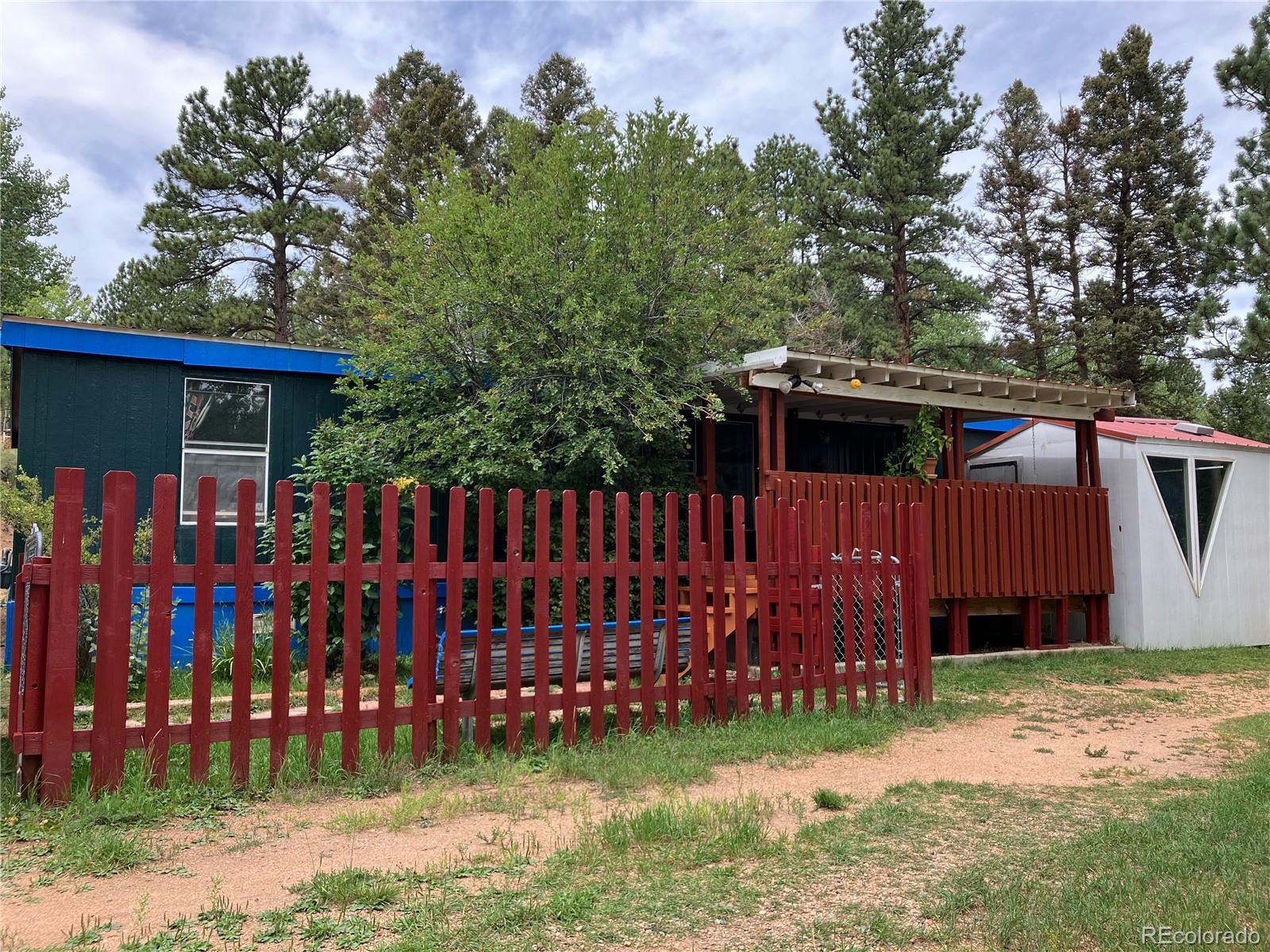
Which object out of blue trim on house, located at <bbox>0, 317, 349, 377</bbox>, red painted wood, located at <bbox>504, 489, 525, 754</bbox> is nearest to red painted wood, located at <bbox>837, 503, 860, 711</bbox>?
red painted wood, located at <bbox>504, 489, 525, 754</bbox>

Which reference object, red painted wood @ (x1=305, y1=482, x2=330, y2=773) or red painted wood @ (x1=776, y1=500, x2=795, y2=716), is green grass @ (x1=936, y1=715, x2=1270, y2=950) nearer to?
red painted wood @ (x1=776, y1=500, x2=795, y2=716)

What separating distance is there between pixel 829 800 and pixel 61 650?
362cm

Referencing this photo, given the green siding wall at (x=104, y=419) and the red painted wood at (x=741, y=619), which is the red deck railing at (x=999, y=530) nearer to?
the red painted wood at (x=741, y=619)

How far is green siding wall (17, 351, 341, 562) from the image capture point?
9445mm

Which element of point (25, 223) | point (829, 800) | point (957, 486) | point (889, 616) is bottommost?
point (829, 800)

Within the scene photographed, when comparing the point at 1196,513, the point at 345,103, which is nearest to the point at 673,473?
the point at 1196,513

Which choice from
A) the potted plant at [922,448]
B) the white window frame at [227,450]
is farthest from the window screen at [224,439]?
the potted plant at [922,448]

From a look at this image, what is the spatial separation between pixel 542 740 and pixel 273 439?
6.23 m

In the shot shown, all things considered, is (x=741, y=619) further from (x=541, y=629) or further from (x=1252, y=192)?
(x=1252, y=192)

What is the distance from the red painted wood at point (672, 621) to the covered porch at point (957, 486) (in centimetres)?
388

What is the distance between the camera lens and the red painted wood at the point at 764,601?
658 cm

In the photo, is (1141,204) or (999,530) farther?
(1141,204)

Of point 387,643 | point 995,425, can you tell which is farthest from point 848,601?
point 995,425

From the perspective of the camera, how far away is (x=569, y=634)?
5828 mm
